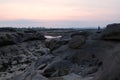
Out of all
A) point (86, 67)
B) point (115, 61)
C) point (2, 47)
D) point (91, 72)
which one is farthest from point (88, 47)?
point (2, 47)

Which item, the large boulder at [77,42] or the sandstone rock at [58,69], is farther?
the large boulder at [77,42]

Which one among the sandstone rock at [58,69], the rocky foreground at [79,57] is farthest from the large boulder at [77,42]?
the sandstone rock at [58,69]

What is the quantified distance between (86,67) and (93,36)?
303 cm

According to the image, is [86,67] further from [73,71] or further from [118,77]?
[118,77]

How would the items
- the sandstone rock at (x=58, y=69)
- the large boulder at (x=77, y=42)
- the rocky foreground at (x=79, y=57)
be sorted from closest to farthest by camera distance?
1. the rocky foreground at (x=79, y=57)
2. the sandstone rock at (x=58, y=69)
3. the large boulder at (x=77, y=42)

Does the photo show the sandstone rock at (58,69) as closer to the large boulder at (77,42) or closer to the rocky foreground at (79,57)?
the rocky foreground at (79,57)

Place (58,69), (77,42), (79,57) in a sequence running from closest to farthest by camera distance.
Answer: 1. (58,69)
2. (79,57)
3. (77,42)

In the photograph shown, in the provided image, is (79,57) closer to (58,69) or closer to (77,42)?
(77,42)

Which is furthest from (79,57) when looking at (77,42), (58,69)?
(58,69)

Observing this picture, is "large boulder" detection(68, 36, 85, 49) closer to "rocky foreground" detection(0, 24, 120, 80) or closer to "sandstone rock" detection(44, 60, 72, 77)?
"rocky foreground" detection(0, 24, 120, 80)

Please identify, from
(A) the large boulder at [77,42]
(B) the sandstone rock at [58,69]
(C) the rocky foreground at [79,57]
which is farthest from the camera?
(A) the large boulder at [77,42]

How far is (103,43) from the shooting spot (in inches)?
525

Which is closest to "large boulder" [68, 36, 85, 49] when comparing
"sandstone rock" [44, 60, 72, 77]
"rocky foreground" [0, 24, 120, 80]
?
"rocky foreground" [0, 24, 120, 80]

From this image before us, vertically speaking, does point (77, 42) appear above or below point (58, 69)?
above
